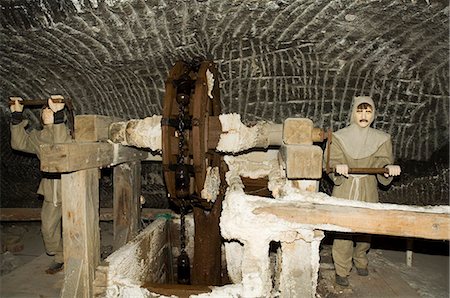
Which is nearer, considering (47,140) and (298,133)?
(298,133)

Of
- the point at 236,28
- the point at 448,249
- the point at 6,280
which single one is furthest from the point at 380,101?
the point at 6,280

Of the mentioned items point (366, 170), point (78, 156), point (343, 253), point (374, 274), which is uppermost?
point (78, 156)

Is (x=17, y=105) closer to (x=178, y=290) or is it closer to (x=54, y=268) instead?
(x=54, y=268)

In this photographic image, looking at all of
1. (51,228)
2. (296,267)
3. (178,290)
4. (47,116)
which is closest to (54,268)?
(51,228)

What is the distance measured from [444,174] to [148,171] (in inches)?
176

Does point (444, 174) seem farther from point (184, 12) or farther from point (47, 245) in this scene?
point (47, 245)

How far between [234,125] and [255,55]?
1305 mm

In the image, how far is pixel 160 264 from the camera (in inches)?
158

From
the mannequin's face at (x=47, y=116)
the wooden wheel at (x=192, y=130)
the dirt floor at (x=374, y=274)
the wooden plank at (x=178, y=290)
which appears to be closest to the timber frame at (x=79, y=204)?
the wooden plank at (x=178, y=290)

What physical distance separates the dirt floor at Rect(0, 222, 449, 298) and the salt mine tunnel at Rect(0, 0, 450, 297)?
0.08 ft

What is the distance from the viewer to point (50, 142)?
12.7 feet

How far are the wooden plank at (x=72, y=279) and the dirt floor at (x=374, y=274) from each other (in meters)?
0.73

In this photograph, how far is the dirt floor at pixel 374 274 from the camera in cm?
325

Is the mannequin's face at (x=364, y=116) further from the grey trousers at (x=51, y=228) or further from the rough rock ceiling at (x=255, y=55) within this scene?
the grey trousers at (x=51, y=228)
